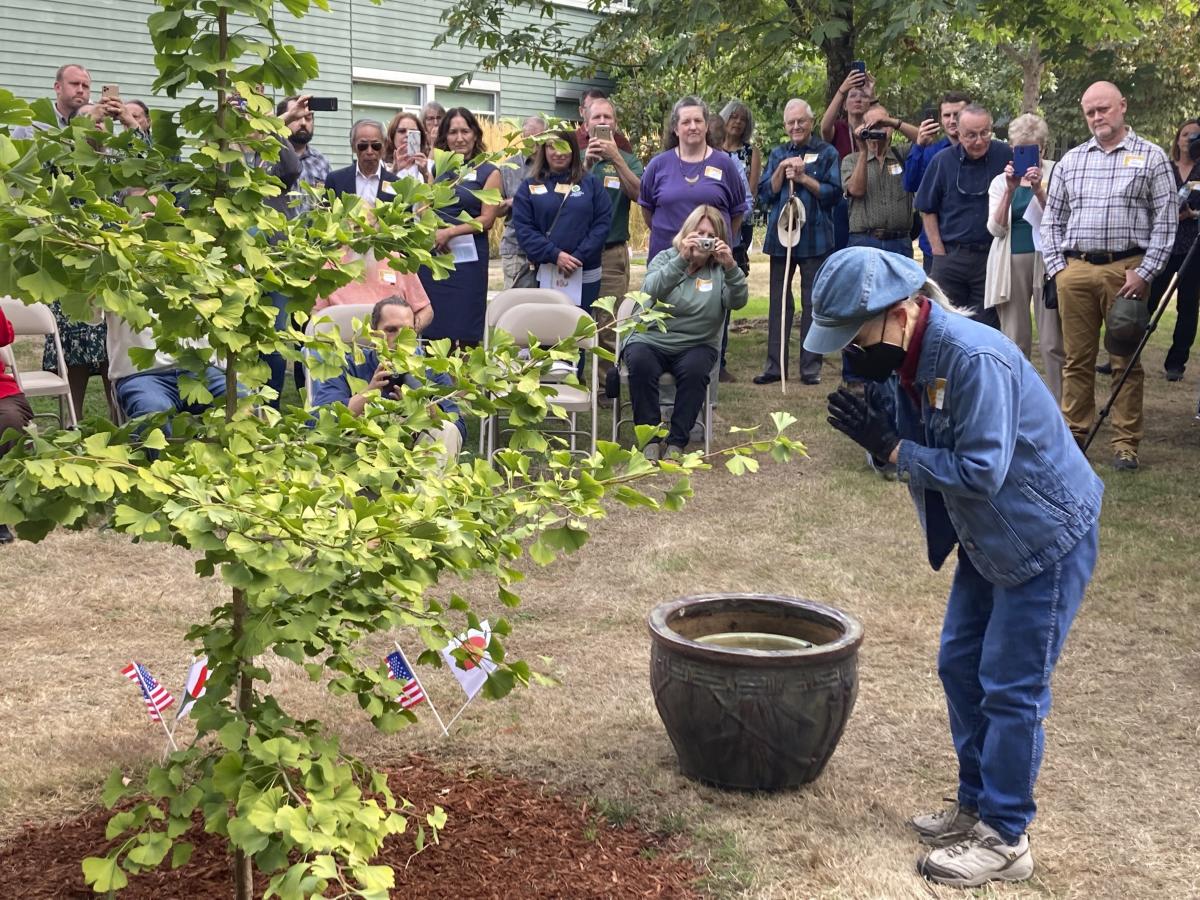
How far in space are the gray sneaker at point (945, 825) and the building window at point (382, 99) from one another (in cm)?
1852

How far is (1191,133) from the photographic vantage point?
1029 centimetres

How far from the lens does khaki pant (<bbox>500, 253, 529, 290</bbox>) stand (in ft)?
33.1

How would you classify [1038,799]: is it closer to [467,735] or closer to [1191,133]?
[467,735]

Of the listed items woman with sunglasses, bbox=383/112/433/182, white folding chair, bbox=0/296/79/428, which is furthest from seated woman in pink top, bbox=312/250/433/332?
white folding chair, bbox=0/296/79/428

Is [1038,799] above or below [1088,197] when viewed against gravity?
below

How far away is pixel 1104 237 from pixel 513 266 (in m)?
4.46

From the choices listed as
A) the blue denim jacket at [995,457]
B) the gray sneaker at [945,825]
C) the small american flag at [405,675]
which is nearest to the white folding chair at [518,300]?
the small american flag at [405,675]

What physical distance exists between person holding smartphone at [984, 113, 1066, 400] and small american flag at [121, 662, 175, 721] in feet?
22.8

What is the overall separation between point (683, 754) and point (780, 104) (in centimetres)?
2158

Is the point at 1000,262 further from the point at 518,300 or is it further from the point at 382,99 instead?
the point at 382,99

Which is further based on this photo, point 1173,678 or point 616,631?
point 616,631

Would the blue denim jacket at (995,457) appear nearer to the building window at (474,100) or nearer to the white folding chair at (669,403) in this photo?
the white folding chair at (669,403)

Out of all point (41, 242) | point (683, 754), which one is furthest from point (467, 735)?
point (41, 242)

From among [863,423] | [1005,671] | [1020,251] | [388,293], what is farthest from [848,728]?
[1020,251]
